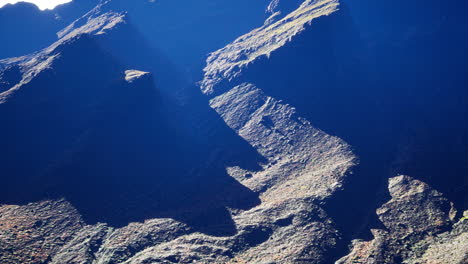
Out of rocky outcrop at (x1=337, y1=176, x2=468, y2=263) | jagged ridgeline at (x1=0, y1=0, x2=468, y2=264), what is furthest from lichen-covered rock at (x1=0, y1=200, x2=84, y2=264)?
rocky outcrop at (x1=337, y1=176, x2=468, y2=263)

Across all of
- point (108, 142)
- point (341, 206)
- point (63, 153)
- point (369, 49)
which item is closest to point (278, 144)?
point (341, 206)

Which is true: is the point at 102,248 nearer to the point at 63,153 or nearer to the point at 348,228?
the point at 63,153

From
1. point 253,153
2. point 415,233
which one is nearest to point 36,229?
point 253,153

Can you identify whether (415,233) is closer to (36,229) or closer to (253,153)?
(253,153)

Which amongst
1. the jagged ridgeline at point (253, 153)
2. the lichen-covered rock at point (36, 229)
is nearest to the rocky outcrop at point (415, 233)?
the jagged ridgeline at point (253, 153)

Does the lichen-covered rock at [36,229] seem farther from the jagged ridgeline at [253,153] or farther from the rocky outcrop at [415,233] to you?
the rocky outcrop at [415,233]

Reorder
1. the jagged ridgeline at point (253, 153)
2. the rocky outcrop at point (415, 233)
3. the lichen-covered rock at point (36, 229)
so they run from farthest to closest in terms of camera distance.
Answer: the jagged ridgeline at point (253, 153) < the lichen-covered rock at point (36, 229) < the rocky outcrop at point (415, 233)

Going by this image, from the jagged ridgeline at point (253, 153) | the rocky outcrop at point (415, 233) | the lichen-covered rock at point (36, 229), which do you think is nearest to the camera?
the rocky outcrop at point (415, 233)
